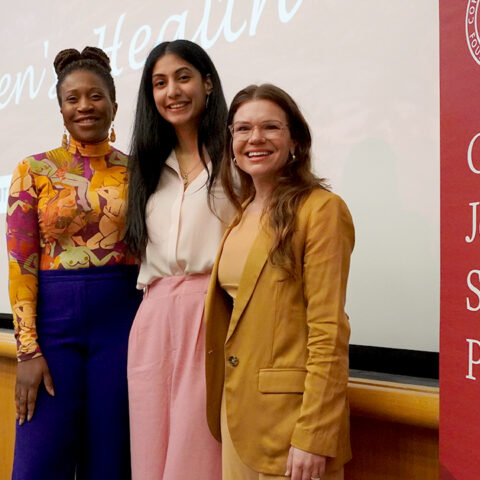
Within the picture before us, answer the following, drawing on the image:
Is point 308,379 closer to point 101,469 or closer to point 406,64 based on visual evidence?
point 101,469

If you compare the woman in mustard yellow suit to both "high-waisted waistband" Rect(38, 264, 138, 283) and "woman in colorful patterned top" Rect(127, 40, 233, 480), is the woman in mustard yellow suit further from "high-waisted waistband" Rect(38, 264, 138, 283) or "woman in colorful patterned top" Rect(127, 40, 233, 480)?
"high-waisted waistband" Rect(38, 264, 138, 283)

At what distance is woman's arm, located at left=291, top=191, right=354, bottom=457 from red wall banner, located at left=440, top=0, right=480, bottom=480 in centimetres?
23

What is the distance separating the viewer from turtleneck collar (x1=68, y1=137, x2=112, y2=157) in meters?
1.64

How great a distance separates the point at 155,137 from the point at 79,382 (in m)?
0.67

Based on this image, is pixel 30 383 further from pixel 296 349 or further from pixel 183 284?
pixel 296 349

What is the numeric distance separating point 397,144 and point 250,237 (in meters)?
0.59

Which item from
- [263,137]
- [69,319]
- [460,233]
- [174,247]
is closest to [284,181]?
[263,137]

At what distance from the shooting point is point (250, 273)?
121 cm

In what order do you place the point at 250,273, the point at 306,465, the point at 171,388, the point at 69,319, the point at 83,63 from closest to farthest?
the point at 306,465 → the point at 250,273 → the point at 171,388 → the point at 69,319 → the point at 83,63

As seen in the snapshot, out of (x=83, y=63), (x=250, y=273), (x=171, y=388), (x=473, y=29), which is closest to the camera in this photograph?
(x=473, y=29)

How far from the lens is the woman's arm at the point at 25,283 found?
1.51 meters

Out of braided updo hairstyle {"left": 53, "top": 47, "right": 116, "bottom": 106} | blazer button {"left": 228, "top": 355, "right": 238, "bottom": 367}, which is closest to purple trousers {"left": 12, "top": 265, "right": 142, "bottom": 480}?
blazer button {"left": 228, "top": 355, "right": 238, "bottom": 367}

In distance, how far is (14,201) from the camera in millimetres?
1551

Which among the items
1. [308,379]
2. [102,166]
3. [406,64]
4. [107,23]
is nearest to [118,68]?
[107,23]
